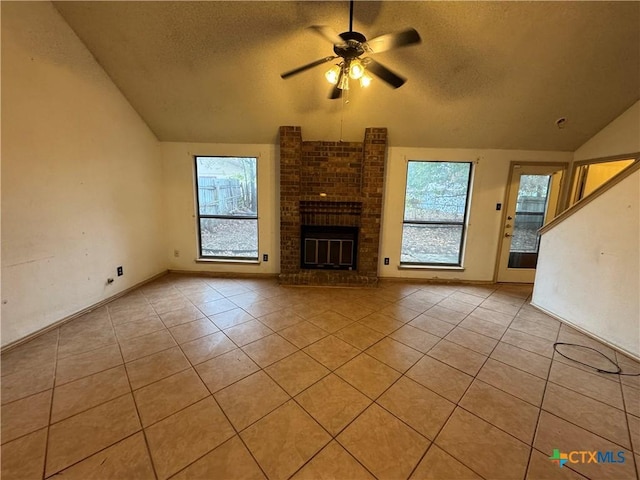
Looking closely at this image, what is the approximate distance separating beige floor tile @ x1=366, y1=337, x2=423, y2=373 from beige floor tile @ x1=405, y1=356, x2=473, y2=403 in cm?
6

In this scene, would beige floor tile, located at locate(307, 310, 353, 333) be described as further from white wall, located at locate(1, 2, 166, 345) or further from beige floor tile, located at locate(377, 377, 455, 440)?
white wall, located at locate(1, 2, 166, 345)

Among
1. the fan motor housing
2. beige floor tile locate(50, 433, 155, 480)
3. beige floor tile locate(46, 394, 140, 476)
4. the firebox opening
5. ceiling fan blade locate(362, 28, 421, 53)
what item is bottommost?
beige floor tile locate(50, 433, 155, 480)

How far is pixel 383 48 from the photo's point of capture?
1.87m

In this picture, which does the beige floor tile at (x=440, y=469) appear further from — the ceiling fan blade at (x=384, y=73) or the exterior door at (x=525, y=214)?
the exterior door at (x=525, y=214)

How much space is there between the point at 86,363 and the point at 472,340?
3351 mm

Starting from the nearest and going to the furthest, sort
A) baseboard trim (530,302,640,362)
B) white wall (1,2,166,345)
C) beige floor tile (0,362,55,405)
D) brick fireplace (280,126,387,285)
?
beige floor tile (0,362,55,405) → white wall (1,2,166,345) → baseboard trim (530,302,640,362) → brick fireplace (280,126,387,285)

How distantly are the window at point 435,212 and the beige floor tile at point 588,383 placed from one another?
2286mm

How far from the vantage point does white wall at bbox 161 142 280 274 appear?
3994mm

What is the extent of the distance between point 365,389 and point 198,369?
4.18 ft

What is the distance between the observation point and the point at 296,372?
1.99 m

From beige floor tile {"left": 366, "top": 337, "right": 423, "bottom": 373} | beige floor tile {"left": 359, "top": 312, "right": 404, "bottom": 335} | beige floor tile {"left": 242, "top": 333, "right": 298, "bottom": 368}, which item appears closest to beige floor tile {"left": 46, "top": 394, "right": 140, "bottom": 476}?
beige floor tile {"left": 242, "top": 333, "right": 298, "bottom": 368}

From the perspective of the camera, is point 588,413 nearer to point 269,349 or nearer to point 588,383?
point 588,383

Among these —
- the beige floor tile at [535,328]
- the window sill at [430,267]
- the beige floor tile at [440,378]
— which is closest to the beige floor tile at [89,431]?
the beige floor tile at [440,378]

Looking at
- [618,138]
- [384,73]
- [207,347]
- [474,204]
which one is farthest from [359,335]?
[618,138]
